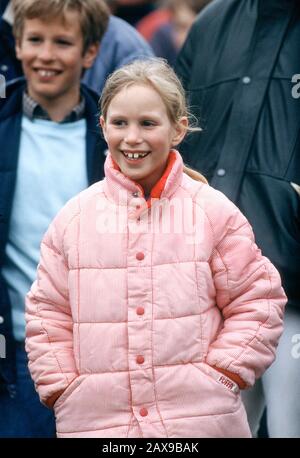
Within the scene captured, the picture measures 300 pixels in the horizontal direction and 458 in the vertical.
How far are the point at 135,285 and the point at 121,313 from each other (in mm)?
101

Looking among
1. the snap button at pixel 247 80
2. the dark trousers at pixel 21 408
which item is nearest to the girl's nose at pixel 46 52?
the snap button at pixel 247 80

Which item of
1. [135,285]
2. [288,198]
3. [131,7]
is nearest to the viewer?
[135,285]

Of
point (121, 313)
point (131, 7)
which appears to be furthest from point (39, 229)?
point (131, 7)

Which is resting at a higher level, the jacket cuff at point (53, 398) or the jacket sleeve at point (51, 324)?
the jacket sleeve at point (51, 324)

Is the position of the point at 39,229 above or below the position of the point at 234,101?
below

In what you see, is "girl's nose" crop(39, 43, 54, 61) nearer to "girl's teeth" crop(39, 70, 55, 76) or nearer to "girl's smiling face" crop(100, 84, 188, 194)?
"girl's teeth" crop(39, 70, 55, 76)

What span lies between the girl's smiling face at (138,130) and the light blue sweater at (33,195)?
86cm

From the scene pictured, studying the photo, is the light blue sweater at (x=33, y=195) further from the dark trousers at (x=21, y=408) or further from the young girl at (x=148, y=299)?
the young girl at (x=148, y=299)

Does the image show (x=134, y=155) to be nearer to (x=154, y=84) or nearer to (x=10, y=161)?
(x=154, y=84)

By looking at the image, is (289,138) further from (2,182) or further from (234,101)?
(2,182)

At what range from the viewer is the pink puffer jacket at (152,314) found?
397 cm

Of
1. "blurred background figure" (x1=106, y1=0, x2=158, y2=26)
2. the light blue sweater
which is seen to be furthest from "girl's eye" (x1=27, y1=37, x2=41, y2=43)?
"blurred background figure" (x1=106, y1=0, x2=158, y2=26)
